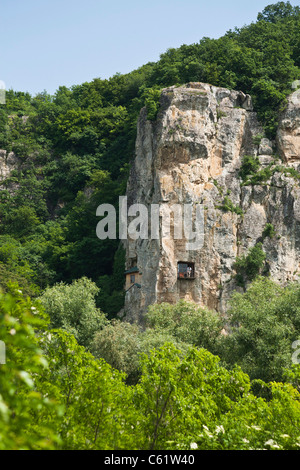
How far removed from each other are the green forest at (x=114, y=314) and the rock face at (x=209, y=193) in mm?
2121

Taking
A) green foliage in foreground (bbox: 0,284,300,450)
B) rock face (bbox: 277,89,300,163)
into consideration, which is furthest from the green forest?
rock face (bbox: 277,89,300,163)

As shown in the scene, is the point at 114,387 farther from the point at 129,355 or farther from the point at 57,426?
the point at 129,355

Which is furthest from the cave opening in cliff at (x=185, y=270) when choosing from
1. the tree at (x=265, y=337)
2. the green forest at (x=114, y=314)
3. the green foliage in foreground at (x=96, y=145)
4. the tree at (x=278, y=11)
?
the tree at (x=278, y=11)

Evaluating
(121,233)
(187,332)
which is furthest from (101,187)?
(187,332)

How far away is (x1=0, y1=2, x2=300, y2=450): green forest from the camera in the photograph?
43.2ft

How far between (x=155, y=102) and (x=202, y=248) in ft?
47.3

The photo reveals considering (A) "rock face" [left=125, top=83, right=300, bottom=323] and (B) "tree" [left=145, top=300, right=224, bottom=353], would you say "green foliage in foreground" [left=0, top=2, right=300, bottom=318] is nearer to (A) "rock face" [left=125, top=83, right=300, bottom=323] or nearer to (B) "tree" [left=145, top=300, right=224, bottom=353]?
(A) "rock face" [left=125, top=83, right=300, bottom=323]

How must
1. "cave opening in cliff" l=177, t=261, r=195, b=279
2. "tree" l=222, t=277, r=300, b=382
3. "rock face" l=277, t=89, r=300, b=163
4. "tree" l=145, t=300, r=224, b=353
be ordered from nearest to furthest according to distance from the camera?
"tree" l=222, t=277, r=300, b=382, "tree" l=145, t=300, r=224, b=353, "cave opening in cliff" l=177, t=261, r=195, b=279, "rock face" l=277, t=89, r=300, b=163

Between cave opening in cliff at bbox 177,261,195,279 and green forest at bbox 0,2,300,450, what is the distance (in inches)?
129

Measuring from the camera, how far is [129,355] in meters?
35.2

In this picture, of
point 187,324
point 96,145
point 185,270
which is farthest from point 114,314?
point 96,145

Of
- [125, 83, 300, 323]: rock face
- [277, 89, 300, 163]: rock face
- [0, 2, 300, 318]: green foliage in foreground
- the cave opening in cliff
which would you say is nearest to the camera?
the cave opening in cliff

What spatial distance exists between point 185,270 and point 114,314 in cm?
728

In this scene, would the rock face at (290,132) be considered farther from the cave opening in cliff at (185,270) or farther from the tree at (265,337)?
the tree at (265,337)
